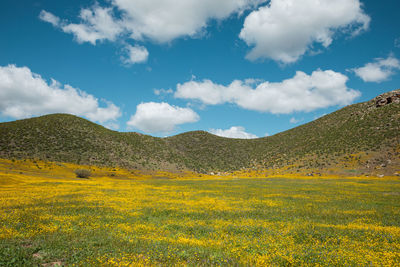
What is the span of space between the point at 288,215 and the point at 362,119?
365 feet

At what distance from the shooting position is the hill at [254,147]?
77812mm

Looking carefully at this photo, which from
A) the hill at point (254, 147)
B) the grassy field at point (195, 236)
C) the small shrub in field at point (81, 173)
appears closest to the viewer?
the grassy field at point (195, 236)

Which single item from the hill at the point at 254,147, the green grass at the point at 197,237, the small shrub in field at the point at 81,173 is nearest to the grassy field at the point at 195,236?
the green grass at the point at 197,237

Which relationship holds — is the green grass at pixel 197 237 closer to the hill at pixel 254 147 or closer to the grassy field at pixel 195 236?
the grassy field at pixel 195 236

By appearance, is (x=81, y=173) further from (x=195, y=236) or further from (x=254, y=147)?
(x=254, y=147)

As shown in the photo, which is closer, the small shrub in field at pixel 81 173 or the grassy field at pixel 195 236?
the grassy field at pixel 195 236

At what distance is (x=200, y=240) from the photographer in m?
11.5

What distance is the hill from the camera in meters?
77.8

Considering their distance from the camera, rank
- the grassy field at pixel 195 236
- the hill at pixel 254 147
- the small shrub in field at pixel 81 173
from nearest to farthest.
A: 1. the grassy field at pixel 195 236
2. the small shrub in field at pixel 81 173
3. the hill at pixel 254 147

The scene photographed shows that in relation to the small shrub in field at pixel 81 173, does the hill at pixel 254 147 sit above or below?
above

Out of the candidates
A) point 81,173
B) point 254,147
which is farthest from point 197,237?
point 254,147

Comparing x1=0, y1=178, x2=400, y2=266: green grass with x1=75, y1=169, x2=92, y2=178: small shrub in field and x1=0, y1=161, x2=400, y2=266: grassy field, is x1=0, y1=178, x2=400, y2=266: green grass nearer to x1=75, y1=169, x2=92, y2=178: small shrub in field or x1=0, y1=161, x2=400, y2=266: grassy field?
x1=0, y1=161, x2=400, y2=266: grassy field

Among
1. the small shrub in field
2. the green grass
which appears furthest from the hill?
the green grass

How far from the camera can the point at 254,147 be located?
15075 cm
